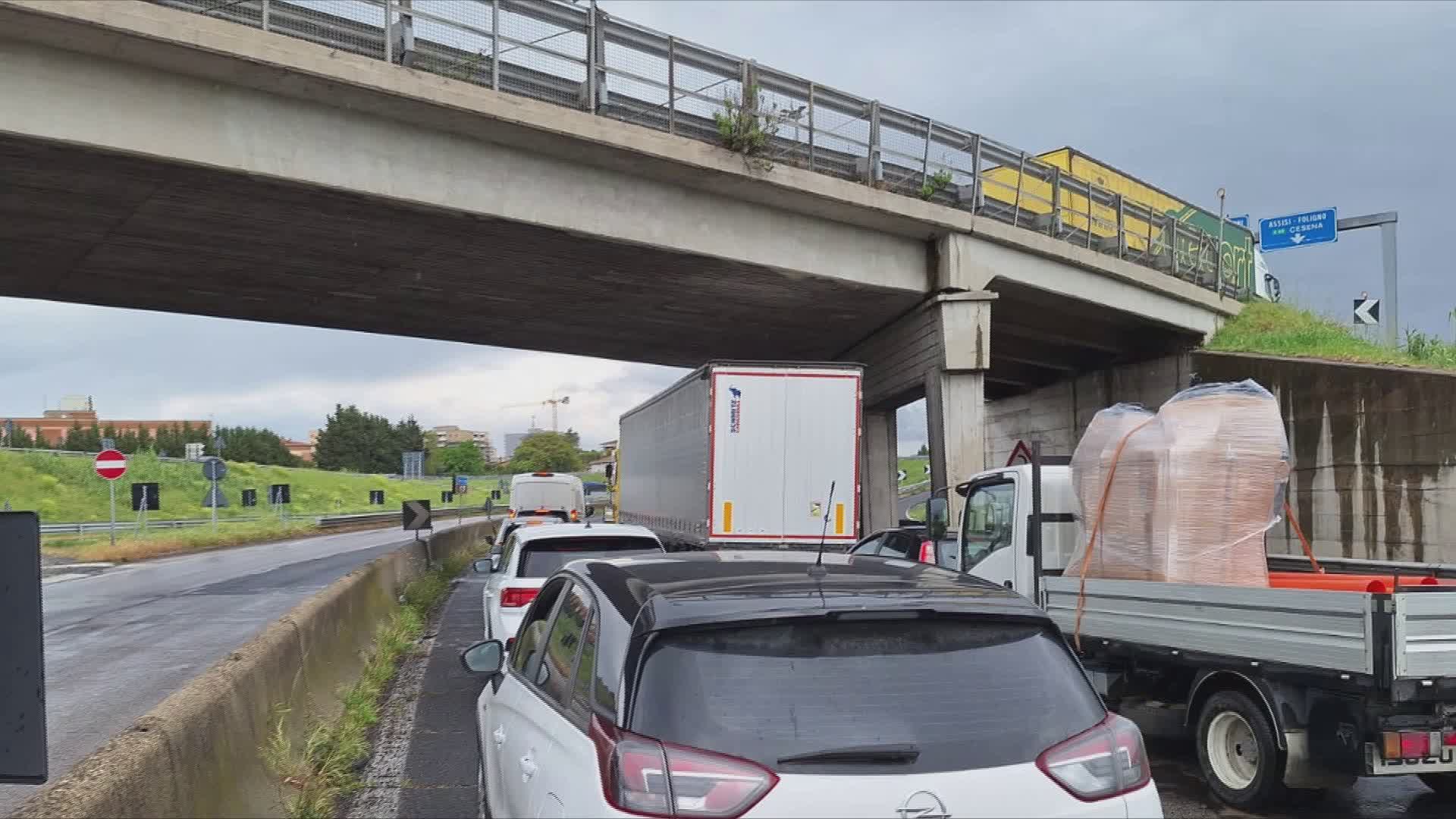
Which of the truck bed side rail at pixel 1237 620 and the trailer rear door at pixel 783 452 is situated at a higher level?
the trailer rear door at pixel 783 452

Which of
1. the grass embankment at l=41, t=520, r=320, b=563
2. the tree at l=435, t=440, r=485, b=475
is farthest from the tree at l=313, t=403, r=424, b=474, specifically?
the grass embankment at l=41, t=520, r=320, b=563

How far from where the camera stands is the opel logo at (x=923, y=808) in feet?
9.46

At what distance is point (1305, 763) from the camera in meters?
6.25

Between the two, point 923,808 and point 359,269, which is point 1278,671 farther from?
point 359,269

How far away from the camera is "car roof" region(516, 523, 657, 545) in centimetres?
1098

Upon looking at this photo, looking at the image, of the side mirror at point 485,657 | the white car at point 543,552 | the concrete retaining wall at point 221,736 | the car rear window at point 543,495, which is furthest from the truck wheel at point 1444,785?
the car rear window at point 543,495

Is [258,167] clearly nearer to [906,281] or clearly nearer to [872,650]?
[906,281]

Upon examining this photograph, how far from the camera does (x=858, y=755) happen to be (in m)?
2.96

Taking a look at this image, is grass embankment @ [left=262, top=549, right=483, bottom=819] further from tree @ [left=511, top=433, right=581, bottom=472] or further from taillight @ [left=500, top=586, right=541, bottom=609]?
tree @ [left=511, top=433, right=581, bottom=472]

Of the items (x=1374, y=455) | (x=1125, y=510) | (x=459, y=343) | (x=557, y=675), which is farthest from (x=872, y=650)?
(x=459, y=343)

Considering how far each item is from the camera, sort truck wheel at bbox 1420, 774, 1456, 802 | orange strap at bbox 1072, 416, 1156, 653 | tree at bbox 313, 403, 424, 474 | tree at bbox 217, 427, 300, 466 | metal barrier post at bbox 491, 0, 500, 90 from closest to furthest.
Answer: truck wheel at bbox 1420, 774, 1456, 802 < orange strap at bbox 1072, 416, 1156, 653 < metal barrier post at bbox 491, 0, 500, 90 < tree at bbox 217, 427, 300, 466 < tree at bbox 313, 403, 424, 474

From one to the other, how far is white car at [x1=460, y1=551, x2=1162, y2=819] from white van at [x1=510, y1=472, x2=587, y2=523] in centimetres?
2658

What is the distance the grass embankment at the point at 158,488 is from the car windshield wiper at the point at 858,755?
55.0 meters

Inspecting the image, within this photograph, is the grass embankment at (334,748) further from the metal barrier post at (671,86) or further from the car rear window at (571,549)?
the metal barrier post at (671,86)
